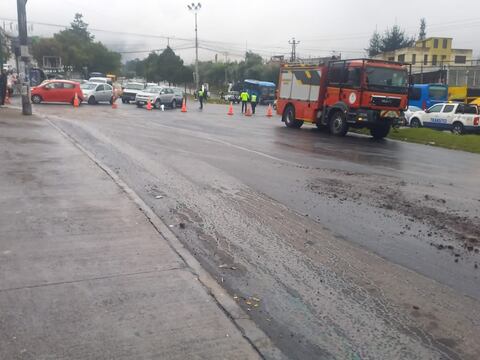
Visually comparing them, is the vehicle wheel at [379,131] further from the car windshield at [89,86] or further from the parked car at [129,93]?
the parked car at [129,93]

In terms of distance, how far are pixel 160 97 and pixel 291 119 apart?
50.4ft

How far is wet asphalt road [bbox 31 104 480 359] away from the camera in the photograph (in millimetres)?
4062

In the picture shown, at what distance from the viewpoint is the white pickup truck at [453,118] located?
25812 millimetres

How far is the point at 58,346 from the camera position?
3.50 m

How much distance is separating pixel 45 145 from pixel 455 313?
10962 millimetres

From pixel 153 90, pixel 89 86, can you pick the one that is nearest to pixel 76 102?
pixel 89 86

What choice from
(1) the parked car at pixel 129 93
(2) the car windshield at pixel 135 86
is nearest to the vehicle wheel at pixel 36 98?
(1) the parked car at pixel 129 93


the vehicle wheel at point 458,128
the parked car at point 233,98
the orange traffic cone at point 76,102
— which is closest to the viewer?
the vehicle wheel at point 458,128

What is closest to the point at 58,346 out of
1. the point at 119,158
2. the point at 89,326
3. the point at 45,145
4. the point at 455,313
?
the point at 89,326

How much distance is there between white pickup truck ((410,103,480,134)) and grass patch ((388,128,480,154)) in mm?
4558

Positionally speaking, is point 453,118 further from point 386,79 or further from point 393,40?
point 393,40

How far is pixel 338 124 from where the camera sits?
20797mm

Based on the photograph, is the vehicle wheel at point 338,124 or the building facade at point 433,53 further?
the building facade at point 433,53

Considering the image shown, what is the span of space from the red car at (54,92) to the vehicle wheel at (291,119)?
51.3 ft
